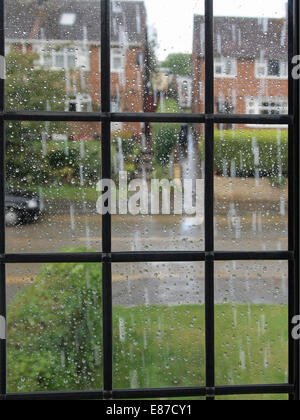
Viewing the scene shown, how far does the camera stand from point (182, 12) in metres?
1.80

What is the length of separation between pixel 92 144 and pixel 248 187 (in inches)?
22.9

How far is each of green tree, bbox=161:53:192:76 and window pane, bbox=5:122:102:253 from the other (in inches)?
13.1

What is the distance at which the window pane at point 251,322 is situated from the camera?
1.83 m

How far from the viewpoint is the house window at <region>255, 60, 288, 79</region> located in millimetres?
1809

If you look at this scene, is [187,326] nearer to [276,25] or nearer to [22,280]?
[22,280]

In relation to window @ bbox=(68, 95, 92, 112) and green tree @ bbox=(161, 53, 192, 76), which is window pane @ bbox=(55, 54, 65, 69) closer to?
window @ bbox=(68, 95, 92, 112)

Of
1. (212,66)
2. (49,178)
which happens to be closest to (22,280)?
(49,178)

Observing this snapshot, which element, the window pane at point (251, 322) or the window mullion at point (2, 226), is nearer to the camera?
the window mullion at point (2, 226)

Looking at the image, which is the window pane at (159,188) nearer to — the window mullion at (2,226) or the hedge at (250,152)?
the hedge at (250,152)

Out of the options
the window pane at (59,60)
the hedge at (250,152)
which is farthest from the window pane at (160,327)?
the window pane at (59,60)

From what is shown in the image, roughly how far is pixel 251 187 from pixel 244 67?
434mm

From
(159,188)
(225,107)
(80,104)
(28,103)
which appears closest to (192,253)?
(159,188)

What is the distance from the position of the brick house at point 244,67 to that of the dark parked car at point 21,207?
66 cm

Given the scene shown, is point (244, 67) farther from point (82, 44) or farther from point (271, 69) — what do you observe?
point (82, 44)
